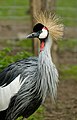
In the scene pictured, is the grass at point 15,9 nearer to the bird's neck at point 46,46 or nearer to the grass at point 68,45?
the grass at point 68,45

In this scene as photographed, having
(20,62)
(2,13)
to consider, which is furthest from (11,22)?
(20,62)

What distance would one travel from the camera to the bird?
521 centimetres

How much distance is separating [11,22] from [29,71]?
875 cm

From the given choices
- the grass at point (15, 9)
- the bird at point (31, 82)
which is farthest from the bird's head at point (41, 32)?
the grass at point (15, 9)

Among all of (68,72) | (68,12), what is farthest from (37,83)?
(68,12)

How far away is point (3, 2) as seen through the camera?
1633cm

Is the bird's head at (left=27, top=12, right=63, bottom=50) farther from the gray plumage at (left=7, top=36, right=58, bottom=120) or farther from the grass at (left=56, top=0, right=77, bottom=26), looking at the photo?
the grass at (left=56, top=0, right=77, bottom=26)

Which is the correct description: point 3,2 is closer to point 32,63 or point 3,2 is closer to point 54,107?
point 54,107

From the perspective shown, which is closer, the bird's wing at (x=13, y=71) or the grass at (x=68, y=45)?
the bird's wing at (x=13, y=71)

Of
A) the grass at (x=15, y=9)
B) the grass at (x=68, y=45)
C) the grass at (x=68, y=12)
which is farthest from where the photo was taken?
the grass at (x=15, y=9)

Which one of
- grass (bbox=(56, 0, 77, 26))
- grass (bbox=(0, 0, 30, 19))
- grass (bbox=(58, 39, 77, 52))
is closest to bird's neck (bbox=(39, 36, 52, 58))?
grass (bbox=(58, 39, 77, 52))

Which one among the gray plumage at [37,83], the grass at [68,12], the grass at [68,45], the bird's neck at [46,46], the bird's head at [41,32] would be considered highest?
the bird's head at [41,32]

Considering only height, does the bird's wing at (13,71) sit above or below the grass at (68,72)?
above

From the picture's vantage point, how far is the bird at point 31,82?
17.1 ft
